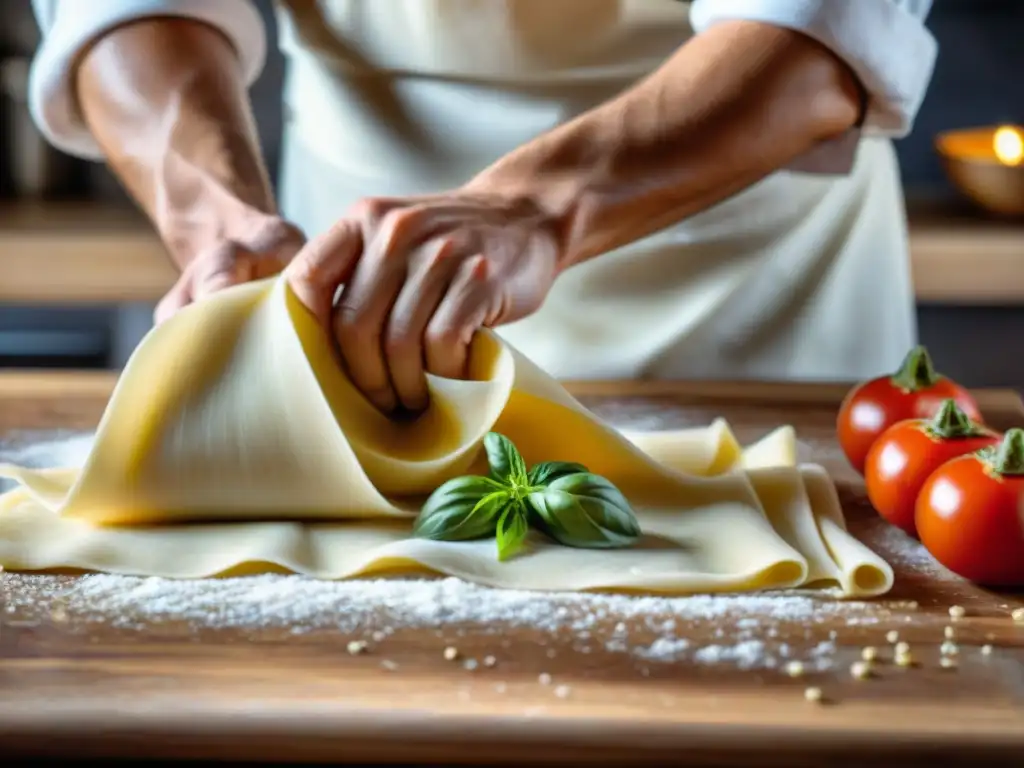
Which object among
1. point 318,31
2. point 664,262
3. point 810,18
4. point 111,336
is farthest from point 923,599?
point 111,336

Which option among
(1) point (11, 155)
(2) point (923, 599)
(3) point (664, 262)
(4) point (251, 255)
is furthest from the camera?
(1) point (11, 155)

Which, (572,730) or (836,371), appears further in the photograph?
(836,371)

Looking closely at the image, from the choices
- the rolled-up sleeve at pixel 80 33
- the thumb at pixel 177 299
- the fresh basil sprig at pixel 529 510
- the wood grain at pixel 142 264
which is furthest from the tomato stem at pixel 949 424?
the wood grain at pixel 142 264

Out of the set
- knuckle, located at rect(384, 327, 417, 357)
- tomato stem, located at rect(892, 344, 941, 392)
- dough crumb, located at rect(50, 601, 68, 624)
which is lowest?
dough crumb, located at rect(50, 601, 68, 624)

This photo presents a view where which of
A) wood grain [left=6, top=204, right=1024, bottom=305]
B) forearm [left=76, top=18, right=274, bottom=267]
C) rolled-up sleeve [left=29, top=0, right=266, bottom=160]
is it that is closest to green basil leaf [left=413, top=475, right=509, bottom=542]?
forearm [left=76, top=18, right=274, bottom=267]

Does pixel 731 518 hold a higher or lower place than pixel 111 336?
higher

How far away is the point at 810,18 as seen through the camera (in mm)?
1221

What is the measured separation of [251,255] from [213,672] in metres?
0.50

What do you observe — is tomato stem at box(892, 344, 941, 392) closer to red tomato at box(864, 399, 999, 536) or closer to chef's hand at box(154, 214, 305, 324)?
red tomato at box(864, 399, 999, 536)

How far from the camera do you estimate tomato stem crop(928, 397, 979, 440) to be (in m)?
1.00

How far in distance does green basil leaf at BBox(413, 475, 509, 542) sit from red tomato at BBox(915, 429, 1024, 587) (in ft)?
0.94

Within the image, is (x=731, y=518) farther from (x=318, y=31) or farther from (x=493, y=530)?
(x=318, y=31)

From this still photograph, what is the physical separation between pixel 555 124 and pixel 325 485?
668 millimetres

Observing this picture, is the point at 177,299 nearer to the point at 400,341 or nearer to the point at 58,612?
the point at 400,341
